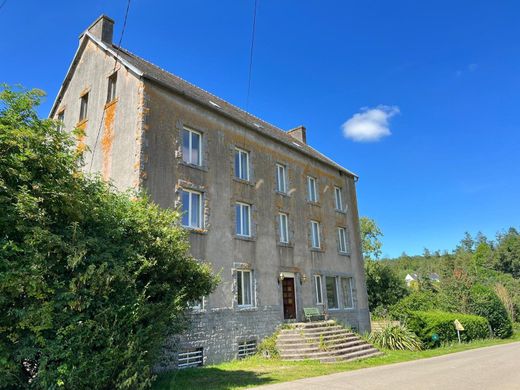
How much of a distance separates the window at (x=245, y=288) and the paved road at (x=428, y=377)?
5377 millimetres

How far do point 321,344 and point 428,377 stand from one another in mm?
5245

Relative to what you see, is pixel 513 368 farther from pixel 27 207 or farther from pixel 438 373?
pixel 27 207

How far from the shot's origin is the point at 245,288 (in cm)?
1648

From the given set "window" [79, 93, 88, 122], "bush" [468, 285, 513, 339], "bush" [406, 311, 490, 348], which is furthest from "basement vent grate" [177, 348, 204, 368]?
"bush" [468, 285, 513, 339]

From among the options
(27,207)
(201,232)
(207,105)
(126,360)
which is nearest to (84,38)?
(207,105)

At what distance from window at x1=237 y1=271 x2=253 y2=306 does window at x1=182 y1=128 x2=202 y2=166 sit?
5.01 metres

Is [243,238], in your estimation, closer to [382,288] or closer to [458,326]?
[458,326]

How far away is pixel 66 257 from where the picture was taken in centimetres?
737

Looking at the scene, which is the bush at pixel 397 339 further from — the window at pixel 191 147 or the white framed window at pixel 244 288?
the window at pixel 191 147

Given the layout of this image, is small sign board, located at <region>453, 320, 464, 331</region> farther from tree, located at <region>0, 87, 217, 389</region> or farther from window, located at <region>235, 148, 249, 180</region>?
tree, located at <region>0, 87, 217, 389</region>

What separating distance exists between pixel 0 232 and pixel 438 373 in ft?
38.5

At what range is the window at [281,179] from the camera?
65.2 feet

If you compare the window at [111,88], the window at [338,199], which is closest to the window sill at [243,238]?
the window at [111,88]

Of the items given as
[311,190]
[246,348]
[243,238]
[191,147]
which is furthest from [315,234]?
[191,147]
